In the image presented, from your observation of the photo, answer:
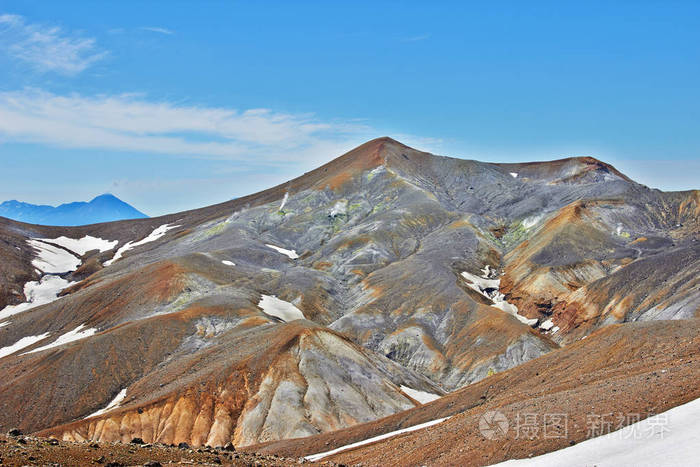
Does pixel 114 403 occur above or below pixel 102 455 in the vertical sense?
below

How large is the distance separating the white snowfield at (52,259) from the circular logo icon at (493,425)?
493 ft

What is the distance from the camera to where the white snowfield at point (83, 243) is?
183 m

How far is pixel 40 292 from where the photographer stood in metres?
147

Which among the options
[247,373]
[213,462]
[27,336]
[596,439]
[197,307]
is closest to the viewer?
[213,462]

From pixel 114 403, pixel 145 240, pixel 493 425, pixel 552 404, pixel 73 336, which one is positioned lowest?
pixel 114 403

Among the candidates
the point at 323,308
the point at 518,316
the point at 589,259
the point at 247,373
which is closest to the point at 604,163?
the point at 589,259

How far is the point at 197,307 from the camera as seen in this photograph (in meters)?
93.8

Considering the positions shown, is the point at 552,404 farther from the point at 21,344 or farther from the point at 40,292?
the point at 40,292

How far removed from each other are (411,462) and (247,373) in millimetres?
39603

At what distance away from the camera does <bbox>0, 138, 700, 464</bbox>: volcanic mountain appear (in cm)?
6050

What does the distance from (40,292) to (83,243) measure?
143ft

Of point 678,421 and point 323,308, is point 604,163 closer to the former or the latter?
point 323,308

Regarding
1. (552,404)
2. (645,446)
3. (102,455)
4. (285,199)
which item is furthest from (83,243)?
(645,446)

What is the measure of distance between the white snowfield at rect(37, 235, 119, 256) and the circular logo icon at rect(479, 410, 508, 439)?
16759 centimetres
